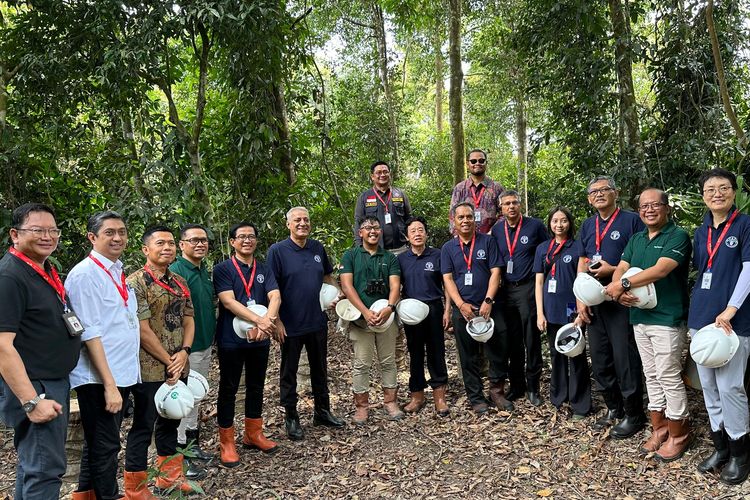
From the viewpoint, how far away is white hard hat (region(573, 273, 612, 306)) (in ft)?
14.0

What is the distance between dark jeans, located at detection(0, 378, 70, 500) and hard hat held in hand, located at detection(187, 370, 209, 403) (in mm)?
1048

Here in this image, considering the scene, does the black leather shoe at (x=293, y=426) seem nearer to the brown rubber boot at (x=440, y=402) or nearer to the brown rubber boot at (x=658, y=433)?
the brown rubber boot at (x=440, y=402)

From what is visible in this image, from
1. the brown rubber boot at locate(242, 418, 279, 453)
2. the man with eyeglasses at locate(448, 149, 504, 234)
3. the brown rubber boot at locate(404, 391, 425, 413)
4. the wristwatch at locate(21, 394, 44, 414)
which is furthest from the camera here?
the man with eyeglasses at locate(448, 149, 504, 234)

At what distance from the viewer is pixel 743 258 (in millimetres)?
3541

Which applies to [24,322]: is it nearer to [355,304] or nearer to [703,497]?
[355,304]

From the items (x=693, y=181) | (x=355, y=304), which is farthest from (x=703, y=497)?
(x=693, y=181)

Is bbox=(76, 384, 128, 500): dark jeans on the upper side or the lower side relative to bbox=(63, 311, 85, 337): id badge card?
lower

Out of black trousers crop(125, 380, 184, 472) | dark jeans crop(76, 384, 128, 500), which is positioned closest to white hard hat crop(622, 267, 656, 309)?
black trousers crop(125, 380, 184, 472)

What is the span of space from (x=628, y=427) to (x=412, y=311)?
1.95 metres

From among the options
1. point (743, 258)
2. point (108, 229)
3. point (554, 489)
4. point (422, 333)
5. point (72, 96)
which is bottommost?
point (554, 489)

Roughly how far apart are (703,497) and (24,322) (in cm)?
414

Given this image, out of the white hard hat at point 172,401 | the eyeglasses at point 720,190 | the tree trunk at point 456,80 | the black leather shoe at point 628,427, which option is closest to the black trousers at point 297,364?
the white hard hat at point 172,401

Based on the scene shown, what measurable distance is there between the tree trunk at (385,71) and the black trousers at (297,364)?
247 inches

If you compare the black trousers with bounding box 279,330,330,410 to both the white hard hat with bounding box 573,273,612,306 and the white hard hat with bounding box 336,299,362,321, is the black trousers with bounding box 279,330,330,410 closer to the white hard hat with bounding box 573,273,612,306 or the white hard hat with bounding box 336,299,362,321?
the white hard hat with bounding box 336,299,362,321
